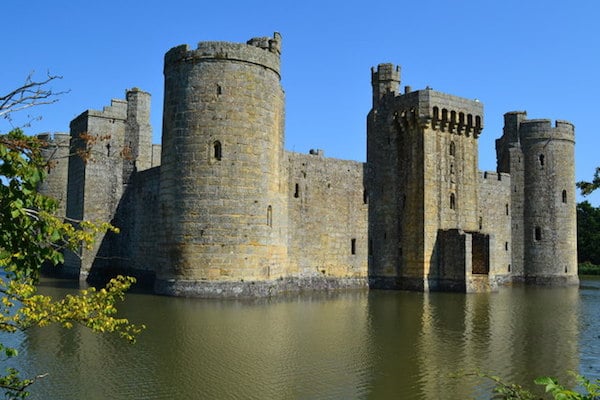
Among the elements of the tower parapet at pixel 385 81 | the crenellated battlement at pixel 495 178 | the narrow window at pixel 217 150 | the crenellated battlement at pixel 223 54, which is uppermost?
the tower parapet at pixel 385 81

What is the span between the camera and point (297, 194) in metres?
26.9

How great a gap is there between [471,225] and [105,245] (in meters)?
18.2

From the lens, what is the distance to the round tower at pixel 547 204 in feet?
113

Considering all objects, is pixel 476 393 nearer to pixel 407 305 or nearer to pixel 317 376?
pixel 317 376

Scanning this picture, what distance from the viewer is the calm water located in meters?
9.54

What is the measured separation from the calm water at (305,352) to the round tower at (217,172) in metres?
1.85

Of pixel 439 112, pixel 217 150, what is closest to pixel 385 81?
pixel 439 112

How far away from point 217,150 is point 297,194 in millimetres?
6097

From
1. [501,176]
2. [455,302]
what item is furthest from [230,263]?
[501,176]

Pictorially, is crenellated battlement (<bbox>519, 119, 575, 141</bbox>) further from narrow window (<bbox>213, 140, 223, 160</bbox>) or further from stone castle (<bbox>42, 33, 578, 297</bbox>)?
narrow window (<bbox>213, 140, 223, 160</bbox>)

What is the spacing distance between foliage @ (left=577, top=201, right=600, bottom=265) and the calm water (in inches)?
1481

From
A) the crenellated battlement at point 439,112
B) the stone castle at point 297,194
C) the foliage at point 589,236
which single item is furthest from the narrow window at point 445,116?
the foliage at point 589,236

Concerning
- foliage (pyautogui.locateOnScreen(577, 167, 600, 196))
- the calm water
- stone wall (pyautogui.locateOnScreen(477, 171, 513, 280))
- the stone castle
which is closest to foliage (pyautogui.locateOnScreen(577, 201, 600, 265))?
the stone castle

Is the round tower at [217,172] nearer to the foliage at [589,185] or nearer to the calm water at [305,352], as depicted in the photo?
the calm water at [305,352]
